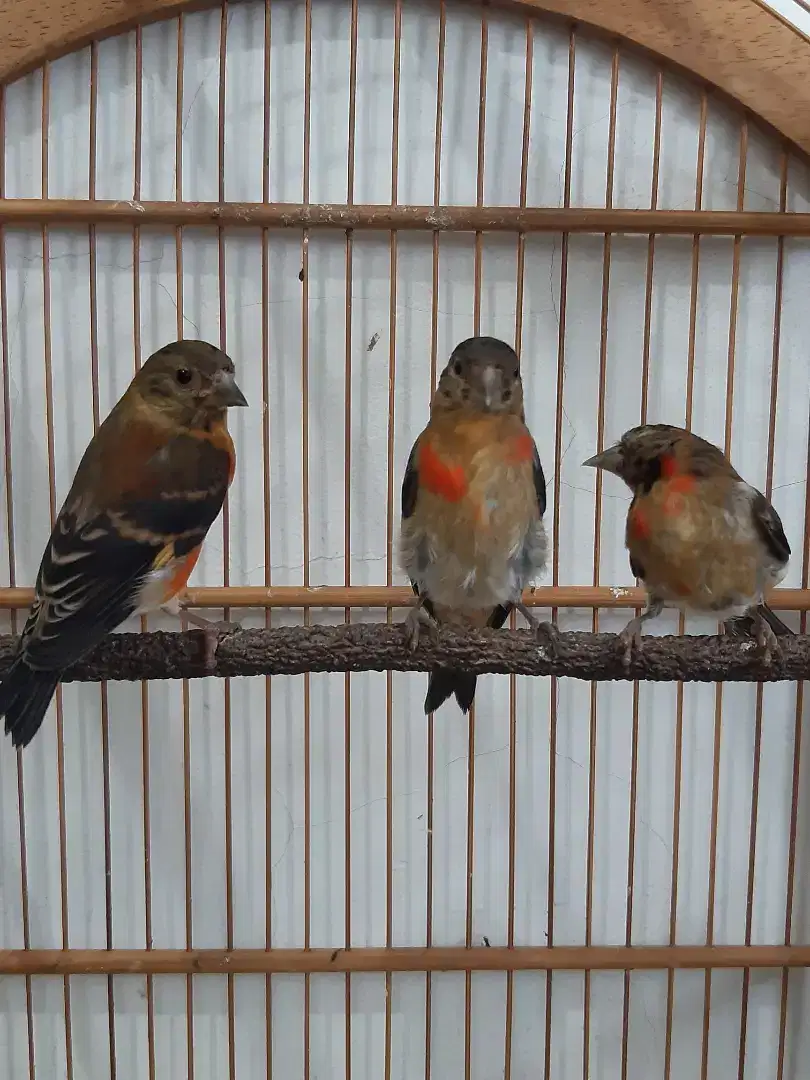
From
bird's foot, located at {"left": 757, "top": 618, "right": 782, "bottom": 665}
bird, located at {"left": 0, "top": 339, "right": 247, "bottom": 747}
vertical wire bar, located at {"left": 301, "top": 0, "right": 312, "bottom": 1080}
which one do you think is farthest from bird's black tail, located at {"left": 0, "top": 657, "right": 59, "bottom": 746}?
bird's foot, located at {"left": 757, "top": 618, "right": 782, "bottom": 665}

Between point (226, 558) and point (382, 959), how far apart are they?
648mm

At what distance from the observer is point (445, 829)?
142 cm

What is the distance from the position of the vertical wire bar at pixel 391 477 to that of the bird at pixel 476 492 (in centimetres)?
25

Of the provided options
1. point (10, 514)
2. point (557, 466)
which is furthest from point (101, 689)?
point (557, 466)

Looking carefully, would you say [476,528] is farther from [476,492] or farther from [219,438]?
[219,438]

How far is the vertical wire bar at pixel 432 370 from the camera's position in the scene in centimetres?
117

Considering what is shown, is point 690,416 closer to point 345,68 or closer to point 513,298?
point 513,298

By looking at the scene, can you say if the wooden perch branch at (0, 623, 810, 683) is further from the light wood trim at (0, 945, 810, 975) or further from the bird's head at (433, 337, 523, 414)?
the light wood trim at (0, 945, 810, 975)

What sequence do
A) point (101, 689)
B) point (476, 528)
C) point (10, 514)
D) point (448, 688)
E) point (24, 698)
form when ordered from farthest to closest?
point (101, 689) < point (10, 514) < point (448, 688) < point (476, 528) < point (24, 698)

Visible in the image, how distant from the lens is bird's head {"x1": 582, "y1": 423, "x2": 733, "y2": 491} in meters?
0.98

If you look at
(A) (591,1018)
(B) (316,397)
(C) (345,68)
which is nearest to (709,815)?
(A) (591,1018)

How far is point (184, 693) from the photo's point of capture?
133 centimetres

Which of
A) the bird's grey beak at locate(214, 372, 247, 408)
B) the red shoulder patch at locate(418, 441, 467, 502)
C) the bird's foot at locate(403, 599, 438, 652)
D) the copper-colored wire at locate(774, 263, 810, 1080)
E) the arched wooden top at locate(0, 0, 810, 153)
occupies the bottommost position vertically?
the copper-colored wire at locate(774, 263, 810, 1080)

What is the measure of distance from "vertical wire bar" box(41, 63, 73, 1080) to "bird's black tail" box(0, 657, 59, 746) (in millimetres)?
451
